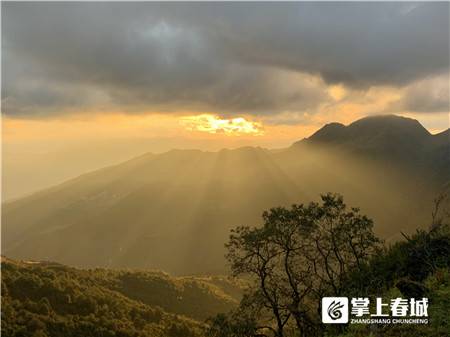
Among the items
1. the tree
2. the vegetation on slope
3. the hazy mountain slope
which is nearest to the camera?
the vegetation on slope

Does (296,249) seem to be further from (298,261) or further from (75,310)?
(75,310)

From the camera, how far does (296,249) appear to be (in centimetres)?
2852

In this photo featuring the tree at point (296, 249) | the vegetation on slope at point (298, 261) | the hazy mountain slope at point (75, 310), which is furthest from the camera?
the hazy mountain slope at point (75, 310)

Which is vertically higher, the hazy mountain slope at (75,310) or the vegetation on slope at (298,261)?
the vegetation on slope at (298,261)

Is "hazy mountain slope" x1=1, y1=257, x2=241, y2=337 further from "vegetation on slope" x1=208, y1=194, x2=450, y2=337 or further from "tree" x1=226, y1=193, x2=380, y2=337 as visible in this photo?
"vegetation on slope" x1=208, y1=194, x2=450, y2=337

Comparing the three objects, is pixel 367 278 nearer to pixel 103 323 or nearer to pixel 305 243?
pixel 305 243

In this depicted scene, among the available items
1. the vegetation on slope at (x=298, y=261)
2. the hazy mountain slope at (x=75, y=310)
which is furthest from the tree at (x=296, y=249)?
the hazy mountain slope at (x=75, y=310)

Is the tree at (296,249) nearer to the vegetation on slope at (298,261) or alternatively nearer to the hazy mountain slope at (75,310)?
the vegetation on slope at (298,261)

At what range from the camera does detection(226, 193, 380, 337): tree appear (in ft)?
90.3

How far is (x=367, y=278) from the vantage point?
1956 cm

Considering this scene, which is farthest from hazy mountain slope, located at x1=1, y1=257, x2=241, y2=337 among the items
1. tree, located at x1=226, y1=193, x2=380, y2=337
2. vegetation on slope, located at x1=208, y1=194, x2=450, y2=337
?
vegetation on slope, located at x1=208, y1=194, x2=450, y2=337

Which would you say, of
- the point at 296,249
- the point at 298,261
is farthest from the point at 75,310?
the point at 296,249

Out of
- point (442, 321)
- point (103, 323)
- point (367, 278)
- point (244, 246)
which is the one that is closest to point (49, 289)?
point (103, 323)

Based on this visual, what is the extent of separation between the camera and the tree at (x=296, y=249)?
90.3 ft
